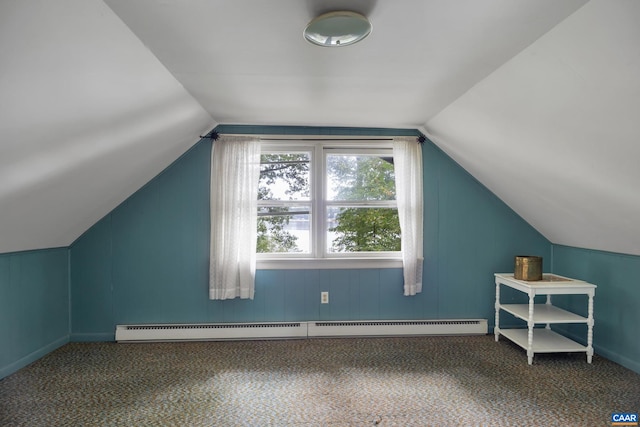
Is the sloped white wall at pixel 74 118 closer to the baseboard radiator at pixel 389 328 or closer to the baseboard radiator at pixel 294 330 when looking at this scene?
the baseboard radiator at pixel 294 330

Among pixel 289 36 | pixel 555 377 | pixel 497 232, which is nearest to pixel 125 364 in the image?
pixel 289 36

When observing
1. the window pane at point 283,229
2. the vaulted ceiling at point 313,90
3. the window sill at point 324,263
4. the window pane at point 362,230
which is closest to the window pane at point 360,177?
the window pane at point 362,230

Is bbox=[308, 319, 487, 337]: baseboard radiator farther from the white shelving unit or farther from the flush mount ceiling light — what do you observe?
the flush mount ceiling light

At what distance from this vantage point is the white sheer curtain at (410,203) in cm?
338

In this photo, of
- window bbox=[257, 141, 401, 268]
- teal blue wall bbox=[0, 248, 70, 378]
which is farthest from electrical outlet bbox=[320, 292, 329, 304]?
teal blue wall bbox=[0, 248, 70, 378]

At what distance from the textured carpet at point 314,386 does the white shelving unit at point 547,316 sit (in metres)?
0.12

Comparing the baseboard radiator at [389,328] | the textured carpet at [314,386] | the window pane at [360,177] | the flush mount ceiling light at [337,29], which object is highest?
the flush mount ceiling light at [337,29]

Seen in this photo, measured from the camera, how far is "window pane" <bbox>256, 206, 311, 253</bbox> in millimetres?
3514

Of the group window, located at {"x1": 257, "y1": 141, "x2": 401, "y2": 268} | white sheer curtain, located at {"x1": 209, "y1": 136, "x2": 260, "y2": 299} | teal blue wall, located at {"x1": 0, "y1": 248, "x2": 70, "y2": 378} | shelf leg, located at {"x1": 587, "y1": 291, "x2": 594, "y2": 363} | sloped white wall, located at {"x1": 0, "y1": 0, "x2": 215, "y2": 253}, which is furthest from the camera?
window, located at {"x1": 257, "y1": 141, "x2": 401, "y2": 268}

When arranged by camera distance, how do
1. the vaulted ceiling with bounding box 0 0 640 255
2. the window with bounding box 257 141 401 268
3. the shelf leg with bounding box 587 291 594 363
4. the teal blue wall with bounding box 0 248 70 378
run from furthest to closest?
the window with bounding box 257 141 401 268
the shelf leg with bounding box 587 291 594 363
the teal blue wall with bounding box 0 248 70 378
the vaulted ceiling with bounding box 0 0 640 255

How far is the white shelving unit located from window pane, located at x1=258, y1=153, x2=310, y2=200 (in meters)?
2.02

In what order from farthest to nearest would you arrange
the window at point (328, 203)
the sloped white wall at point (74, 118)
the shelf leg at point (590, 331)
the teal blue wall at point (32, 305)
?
1. the window at point (328, 203)
2. the shelf leg at point (590, 331)
3. the teal blue wall at point (32, 305)
4. the sloped white wall at point (74, 118)

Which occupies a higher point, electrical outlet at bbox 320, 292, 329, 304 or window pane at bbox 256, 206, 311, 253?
window pane at bbox 256, 206, 311, 253

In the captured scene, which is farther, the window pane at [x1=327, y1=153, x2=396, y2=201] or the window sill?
the window pane at [x1=327, y1=153, x2=396, y2=201]
